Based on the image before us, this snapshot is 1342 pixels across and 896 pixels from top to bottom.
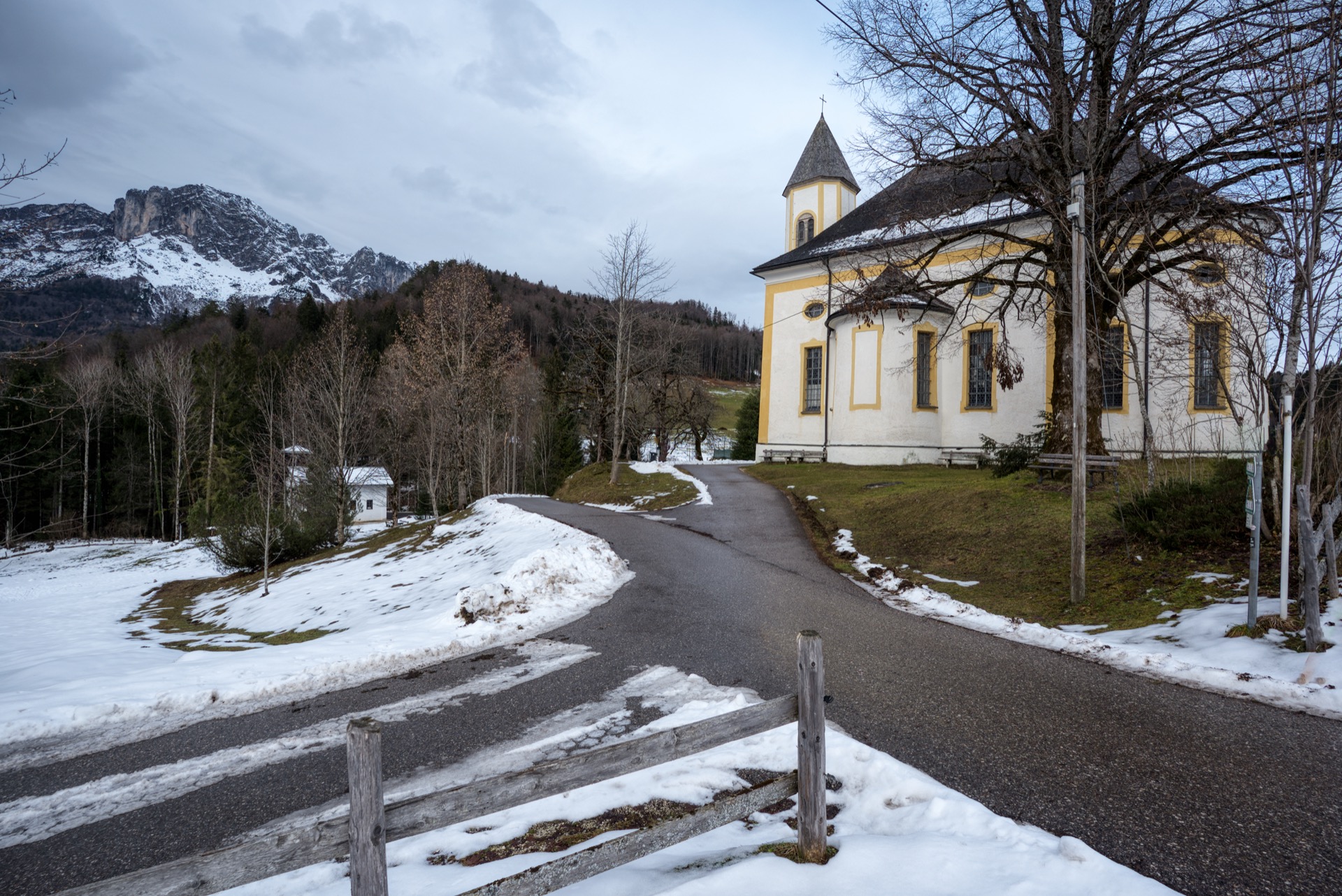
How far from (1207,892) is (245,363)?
211 feet

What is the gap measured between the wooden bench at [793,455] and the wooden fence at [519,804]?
26.3 m

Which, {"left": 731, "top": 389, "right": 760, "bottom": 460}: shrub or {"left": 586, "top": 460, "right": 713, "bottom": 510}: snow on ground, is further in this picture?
{"left": 731, "top": 389, "right": 760, "bottom": 460}: shrub

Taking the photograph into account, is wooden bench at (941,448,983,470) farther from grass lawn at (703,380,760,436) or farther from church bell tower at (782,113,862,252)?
grass lawn at (703,380,760,436)

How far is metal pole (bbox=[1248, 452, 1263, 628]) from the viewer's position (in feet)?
21.8

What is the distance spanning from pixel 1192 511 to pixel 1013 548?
8.80 feet

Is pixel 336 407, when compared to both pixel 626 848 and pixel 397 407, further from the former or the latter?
pixel 626 848

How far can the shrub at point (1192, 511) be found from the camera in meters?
9.45

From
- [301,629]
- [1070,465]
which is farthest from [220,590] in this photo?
[1070,465]

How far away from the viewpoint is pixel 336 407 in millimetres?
24922

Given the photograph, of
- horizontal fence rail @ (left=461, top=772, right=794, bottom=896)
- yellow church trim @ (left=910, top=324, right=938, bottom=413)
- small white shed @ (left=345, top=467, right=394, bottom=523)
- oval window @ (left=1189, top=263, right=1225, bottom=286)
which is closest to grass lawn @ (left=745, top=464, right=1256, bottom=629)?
oval window @ (left=1189, top=263, right=1225, bottom=286)

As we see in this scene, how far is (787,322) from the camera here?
31938 mm

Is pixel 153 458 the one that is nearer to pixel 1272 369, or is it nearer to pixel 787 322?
pixel 787 322

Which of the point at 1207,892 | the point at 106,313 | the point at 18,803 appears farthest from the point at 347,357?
the point at 106,313

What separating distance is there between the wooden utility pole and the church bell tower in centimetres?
2713
